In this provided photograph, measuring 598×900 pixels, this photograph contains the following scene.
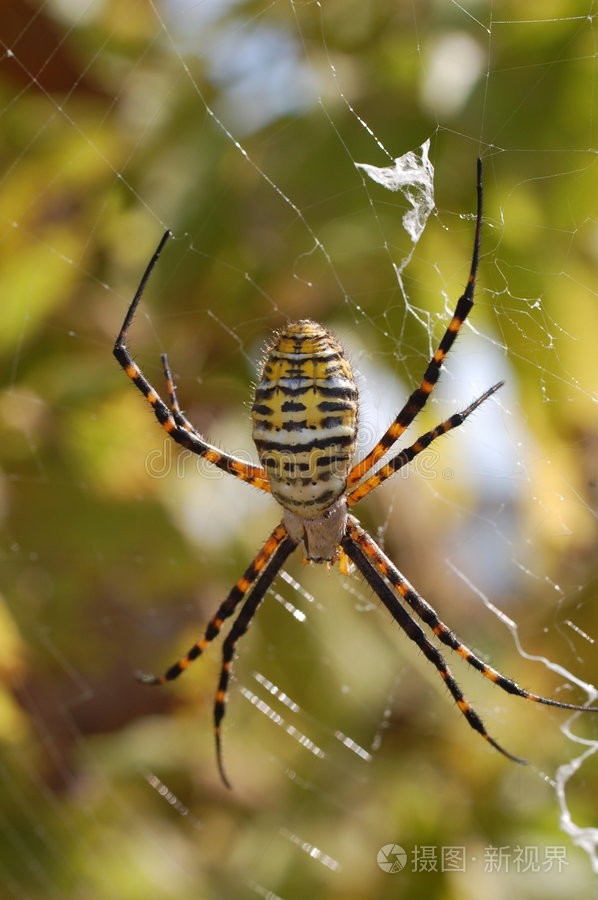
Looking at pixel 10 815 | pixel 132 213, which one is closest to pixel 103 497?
Result: pixel 132 213

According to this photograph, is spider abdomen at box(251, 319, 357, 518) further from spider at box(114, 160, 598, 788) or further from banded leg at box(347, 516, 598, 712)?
banded leg at box(347, 516, 598, 712)

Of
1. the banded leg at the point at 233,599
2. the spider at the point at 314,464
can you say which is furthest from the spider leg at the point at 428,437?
the banded leg at the point at 233,599

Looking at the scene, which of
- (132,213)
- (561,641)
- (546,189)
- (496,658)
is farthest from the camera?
(496,658)

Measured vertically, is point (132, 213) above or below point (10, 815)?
above

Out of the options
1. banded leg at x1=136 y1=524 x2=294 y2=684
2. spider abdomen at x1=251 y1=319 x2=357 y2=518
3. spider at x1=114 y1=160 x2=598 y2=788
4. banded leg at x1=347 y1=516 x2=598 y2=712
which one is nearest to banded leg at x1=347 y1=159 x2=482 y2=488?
spider at x1=114 y1=160 x2=598 y2=788

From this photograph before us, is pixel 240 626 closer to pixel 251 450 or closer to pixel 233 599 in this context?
pixel 233 599

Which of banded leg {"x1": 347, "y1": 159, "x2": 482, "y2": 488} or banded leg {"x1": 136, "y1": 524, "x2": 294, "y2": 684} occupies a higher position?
banded leg {"x1": 347, "y1": 159, "x2": 482, "y2": 488}

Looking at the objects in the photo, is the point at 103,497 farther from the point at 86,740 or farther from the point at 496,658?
the point at 496,658
